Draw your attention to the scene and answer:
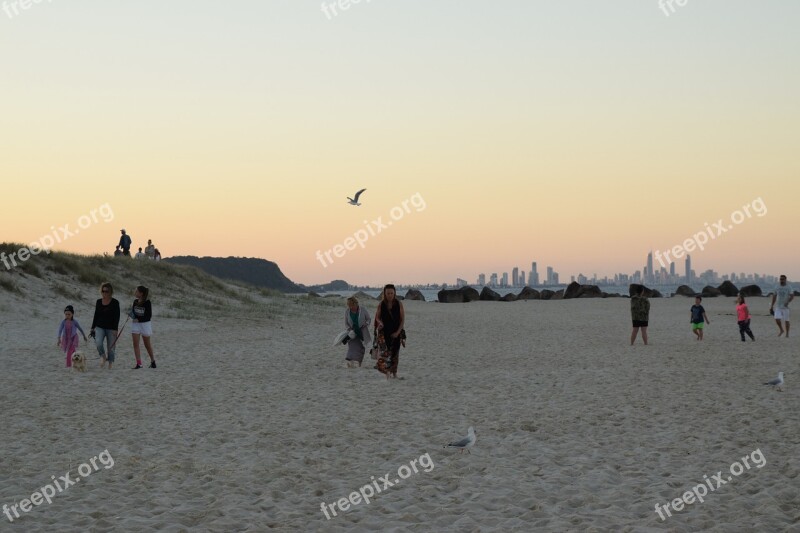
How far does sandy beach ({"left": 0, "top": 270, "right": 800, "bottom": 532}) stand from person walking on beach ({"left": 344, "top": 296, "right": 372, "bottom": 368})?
0.45m

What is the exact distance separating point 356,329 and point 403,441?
722 cm

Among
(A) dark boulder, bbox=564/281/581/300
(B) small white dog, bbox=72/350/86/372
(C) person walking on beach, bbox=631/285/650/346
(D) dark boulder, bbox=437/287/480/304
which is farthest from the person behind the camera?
(A) dark boulder, bbox=564/281/581/300

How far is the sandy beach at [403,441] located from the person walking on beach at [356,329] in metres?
0.45

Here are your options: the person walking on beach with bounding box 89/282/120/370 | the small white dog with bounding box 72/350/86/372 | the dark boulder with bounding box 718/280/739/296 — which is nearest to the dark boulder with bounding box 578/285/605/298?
the dark boulder with bounding box 718/280/739/296

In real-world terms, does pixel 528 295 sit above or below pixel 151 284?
below

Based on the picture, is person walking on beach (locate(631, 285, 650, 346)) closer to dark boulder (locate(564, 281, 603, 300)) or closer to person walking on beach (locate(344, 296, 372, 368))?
person walking on beach (locate(344, 296, 372, 368))

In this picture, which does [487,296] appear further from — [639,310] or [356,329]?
[356,329]

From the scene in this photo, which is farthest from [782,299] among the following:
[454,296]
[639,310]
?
[454,296]

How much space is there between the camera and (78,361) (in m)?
14.7

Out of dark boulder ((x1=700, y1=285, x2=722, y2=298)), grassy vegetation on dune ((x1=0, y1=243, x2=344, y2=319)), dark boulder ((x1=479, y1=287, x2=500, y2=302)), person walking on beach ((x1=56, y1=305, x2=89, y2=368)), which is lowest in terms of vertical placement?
dark boulder ((x1=700, y1=285, x2=722, y2=298))

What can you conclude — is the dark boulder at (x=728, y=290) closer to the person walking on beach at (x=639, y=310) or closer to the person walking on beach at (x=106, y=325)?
the person walking on beach at (x=639, y=310)

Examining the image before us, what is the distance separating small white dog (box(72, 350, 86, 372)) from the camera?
1462cm

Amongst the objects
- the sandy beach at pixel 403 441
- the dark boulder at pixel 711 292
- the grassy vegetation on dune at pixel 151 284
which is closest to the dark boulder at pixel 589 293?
the dark boulder at pixel 711 292

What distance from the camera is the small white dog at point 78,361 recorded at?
48.0 feet
